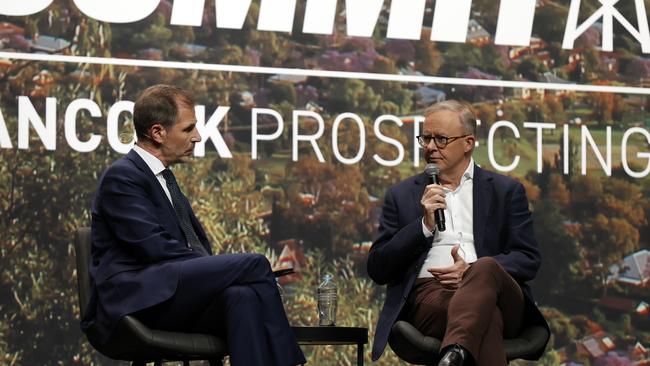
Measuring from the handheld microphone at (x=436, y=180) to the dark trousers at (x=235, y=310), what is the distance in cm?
63

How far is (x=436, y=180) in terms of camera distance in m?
4.27

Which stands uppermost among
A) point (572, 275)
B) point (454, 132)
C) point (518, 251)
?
point (454, 132)

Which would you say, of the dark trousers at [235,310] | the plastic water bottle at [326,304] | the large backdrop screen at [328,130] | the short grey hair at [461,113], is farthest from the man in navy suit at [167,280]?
the large backdrop screen at [328,130]

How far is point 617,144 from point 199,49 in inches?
80.3

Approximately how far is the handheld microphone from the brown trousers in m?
0.17

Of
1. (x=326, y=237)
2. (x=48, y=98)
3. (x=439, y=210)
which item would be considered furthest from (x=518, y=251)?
(x=48, y=98)

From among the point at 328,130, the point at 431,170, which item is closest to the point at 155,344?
the point at 431,170

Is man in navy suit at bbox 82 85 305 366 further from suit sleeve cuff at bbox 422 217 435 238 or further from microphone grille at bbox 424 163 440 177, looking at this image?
microphone grille at bbox 424 163 440 177

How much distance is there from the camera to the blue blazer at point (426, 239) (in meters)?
4.25

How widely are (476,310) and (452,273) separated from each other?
0.30m

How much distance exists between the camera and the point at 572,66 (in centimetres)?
584

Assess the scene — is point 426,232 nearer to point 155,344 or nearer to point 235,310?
point 235,310

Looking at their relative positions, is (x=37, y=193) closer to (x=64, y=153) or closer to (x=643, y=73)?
(x=64, y=153)

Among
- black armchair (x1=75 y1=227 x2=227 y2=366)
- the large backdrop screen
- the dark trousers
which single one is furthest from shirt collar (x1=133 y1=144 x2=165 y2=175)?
the large backdrop screen
